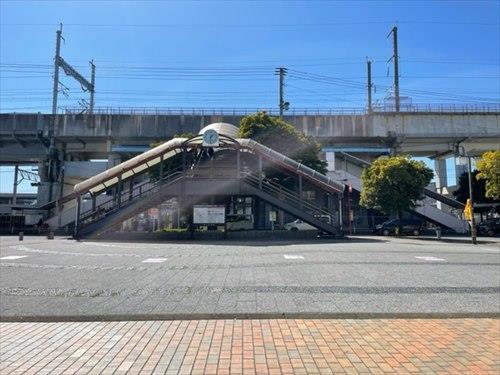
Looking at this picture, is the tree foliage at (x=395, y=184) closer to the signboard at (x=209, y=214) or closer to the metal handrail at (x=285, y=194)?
the metal handrail at (x=285, y=194)

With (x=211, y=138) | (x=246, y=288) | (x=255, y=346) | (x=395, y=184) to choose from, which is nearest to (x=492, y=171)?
(x=395, y=184)

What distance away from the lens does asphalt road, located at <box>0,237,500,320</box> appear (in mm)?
8062

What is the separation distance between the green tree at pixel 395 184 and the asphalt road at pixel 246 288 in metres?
22.2

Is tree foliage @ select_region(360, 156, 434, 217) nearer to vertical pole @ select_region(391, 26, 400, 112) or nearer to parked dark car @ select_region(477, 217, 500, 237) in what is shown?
parked dark car @ select_region(477, 217, 500, 237)

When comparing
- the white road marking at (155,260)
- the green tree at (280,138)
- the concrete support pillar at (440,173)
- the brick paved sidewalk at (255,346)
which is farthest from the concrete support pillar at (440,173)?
the brick paved sidewalk at (255,346)

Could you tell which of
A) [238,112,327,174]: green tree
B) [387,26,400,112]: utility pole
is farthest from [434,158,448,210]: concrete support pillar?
[238,112,327,174]: green tree

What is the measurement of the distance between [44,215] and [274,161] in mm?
30763

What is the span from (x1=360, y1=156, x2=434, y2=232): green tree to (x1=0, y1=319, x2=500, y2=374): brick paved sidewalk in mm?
30813

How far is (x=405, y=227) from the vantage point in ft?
137

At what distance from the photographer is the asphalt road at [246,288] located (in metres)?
8.06

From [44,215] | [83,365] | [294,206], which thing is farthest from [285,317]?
[44,215]

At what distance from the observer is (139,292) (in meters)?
9.62

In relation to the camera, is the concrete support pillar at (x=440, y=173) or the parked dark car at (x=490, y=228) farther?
the concrete support pillar at (x=440, y=173)

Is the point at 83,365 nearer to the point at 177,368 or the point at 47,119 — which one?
the point at 177,368
